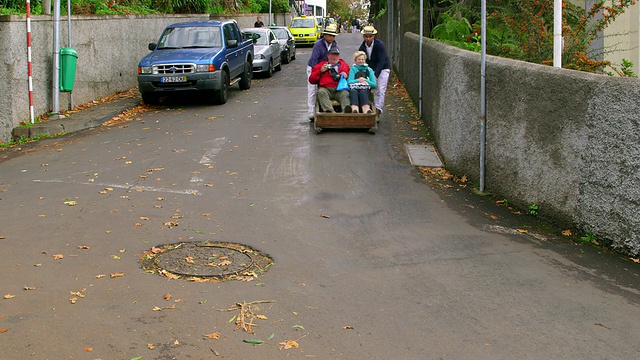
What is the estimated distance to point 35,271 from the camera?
21.4 feet

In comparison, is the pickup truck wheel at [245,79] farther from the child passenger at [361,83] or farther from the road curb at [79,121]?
the child passenger at [361,83]

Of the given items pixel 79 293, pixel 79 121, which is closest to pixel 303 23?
pixel 79 121

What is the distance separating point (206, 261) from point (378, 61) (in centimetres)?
879

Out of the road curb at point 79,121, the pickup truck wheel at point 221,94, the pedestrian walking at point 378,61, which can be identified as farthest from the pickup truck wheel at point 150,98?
the pedestrian walking at point 378,61

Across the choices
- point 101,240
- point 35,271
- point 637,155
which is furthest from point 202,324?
point 637,155

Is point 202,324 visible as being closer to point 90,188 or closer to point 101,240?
point 101,240

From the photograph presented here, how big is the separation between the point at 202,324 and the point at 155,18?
1977 cm

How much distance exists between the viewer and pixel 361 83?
13906mm

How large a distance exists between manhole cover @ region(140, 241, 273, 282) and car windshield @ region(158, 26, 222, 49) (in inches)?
473

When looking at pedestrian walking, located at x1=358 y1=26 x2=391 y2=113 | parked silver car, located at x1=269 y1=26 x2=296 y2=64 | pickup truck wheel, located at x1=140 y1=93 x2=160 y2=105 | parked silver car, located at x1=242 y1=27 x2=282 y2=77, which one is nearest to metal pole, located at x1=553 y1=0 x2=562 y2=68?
pedestrian walking, located at x1=358 y1=26 x2=391 y2=113

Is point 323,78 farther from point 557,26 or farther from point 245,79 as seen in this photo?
point 245,79

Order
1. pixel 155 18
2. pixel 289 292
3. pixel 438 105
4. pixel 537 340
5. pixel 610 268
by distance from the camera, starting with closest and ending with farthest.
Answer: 1. pixel 537 340
2. pixel 289 292
3. pixel 610 268
4. pixel 438 105
5. pixel 155 18

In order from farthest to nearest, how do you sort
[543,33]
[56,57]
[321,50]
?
[56,57] → [321,50] → [543,33]

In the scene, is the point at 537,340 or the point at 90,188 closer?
the point at 537,340
